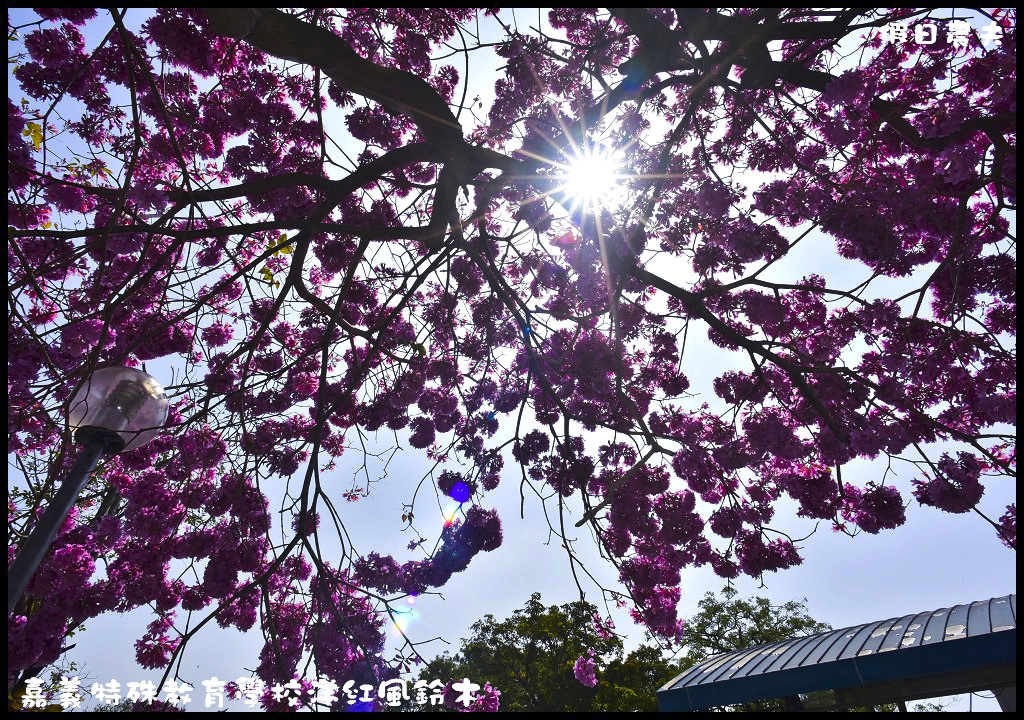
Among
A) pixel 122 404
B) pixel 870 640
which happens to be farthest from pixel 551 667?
pixel 122 404

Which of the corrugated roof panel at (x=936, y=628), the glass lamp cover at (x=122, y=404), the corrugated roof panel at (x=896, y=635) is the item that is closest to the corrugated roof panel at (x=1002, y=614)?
the corrugated roof panel at (x=936, y=628)

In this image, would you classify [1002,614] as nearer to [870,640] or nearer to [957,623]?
[957,623]

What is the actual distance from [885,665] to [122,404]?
7063mm

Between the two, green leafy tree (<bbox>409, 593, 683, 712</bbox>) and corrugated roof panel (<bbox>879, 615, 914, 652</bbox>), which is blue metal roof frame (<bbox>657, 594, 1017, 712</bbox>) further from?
green leafy tree (<bbox>409, 593, 683, 712</bbox>)

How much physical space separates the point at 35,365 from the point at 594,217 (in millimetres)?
4545

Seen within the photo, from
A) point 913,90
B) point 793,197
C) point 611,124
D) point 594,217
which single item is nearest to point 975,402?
point 793,197

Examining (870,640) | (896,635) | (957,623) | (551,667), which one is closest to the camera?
(957,623)

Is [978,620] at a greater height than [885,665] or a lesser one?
greater

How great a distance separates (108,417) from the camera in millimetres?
3209

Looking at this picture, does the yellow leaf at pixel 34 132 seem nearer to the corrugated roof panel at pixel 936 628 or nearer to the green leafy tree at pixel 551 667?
the corrugated roof panel at pixel 936 628

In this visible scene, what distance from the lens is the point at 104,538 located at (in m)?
4.64

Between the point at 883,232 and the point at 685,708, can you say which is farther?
the point at 685,708

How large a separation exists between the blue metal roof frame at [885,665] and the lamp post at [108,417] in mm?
6814

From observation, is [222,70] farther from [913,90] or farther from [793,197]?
[913,90]
